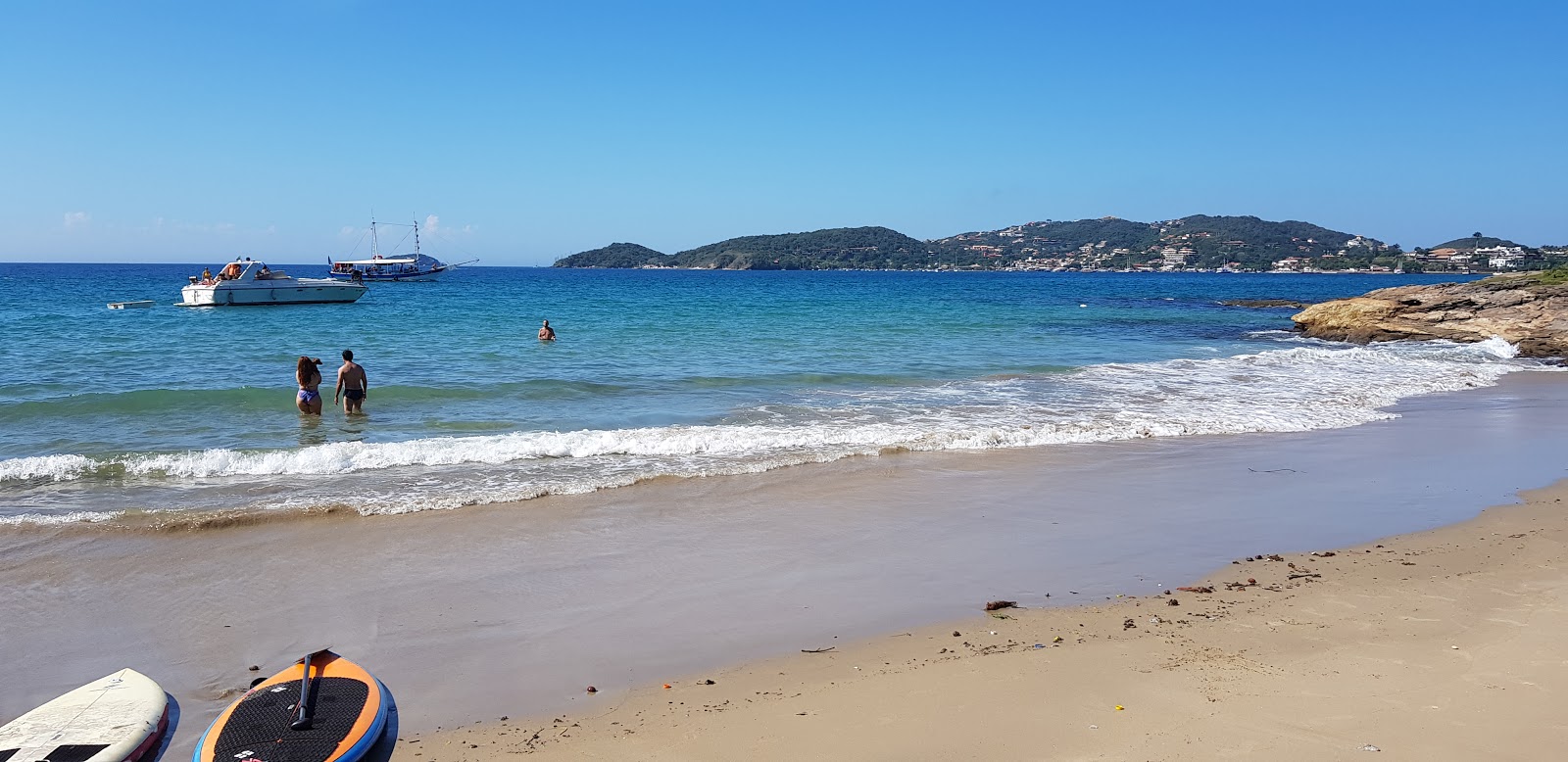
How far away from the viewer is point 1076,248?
183 m

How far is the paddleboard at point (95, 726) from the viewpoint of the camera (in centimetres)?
432

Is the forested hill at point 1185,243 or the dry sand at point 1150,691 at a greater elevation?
the forested hill at point 1185,243

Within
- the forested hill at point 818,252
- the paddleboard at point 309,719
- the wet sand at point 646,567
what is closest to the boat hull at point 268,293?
the wet sand at point 646,567

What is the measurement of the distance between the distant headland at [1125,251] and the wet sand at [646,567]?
140440mm

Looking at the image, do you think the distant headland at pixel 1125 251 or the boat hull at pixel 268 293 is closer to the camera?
the boat hull at pixel 268 293

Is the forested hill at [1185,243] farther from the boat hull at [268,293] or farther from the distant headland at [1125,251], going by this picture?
the boat hull at [268,293]

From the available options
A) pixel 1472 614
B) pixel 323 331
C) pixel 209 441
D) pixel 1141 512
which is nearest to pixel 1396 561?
pixel 1472 614

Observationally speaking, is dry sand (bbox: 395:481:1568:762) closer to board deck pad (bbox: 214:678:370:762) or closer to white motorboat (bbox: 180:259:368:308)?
board deck pad (bbox: 214:678:370:762)

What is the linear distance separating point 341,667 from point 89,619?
260 cm

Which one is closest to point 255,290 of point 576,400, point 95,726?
point 576,400

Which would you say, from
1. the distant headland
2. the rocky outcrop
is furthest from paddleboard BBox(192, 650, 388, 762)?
the distant headland

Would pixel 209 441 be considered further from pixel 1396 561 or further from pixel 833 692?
pixel 1396 561

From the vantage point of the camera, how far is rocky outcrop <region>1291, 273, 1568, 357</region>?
89.7 ft

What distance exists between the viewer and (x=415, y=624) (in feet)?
19.9
